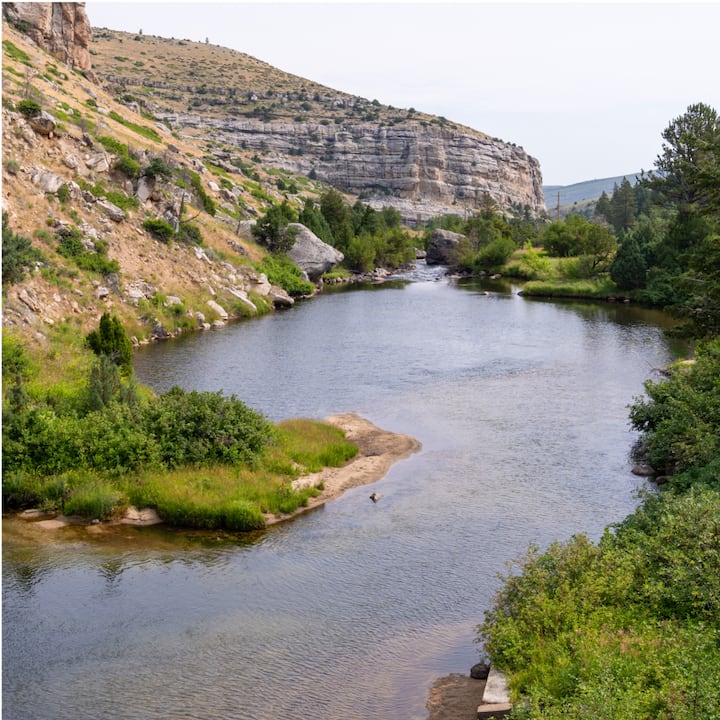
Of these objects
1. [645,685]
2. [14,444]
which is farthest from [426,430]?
[645,685]

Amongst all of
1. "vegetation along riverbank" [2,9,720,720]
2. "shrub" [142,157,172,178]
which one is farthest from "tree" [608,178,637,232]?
"shrub" [142,157,172,178]

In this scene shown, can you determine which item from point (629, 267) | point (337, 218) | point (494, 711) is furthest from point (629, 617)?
point (337, 218)

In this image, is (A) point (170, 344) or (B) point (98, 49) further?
(B) point (98, 49)

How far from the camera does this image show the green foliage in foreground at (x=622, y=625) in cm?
1091

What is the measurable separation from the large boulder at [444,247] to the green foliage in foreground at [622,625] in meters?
94.9

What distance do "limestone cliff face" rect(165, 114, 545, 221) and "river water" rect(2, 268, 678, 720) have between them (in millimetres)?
129761

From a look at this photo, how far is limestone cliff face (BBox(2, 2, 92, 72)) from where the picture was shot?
78088 millimetres

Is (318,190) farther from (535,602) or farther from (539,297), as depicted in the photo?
(535,602)

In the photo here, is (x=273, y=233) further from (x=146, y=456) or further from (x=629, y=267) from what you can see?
(x=146, y=456)

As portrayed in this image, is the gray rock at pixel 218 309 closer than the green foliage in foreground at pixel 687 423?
No

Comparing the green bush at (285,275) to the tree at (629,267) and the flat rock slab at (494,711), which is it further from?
the flat rock slab at (494,711)

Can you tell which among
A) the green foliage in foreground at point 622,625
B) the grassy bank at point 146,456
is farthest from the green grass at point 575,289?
the green foliage in foreground at point 622,625

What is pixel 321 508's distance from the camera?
24672 millimetres

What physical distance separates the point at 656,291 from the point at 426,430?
4174 cm
